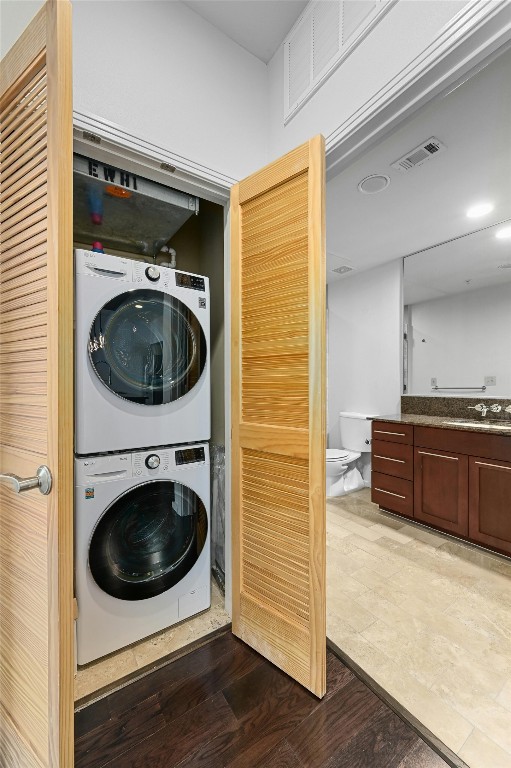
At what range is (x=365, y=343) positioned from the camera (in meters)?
3.76

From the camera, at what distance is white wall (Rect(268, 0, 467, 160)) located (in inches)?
39.2

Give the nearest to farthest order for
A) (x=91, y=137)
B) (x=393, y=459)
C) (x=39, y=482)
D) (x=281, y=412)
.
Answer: (x=39, y=482), (x=91, y=137), (x=281, y=412), (x=393, y=459)

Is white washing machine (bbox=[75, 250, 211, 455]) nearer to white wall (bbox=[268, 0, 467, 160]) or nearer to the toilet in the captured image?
white wall (bbox=[268, 0, 467, 160])

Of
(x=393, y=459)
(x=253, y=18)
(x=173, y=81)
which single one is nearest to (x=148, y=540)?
(x=173, y=81)

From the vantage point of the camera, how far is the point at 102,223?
6.09 feet

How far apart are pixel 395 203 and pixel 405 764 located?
2.86 meters

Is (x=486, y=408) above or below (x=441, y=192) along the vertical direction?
below

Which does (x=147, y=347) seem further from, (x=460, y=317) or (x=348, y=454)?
(x=460, y=317)

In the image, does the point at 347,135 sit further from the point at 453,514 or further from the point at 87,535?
the point at 453,514

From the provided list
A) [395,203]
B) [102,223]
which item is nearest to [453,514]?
[395,203]

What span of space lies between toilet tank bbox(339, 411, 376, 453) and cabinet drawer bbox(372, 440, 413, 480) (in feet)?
1.90

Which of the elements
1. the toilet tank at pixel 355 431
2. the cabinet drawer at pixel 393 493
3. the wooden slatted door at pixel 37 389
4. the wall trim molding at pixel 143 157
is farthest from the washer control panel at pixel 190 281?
the toilet tank at pixel 355 431

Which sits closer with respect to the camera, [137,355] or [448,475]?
[137,355]

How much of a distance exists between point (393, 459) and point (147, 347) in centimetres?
228
